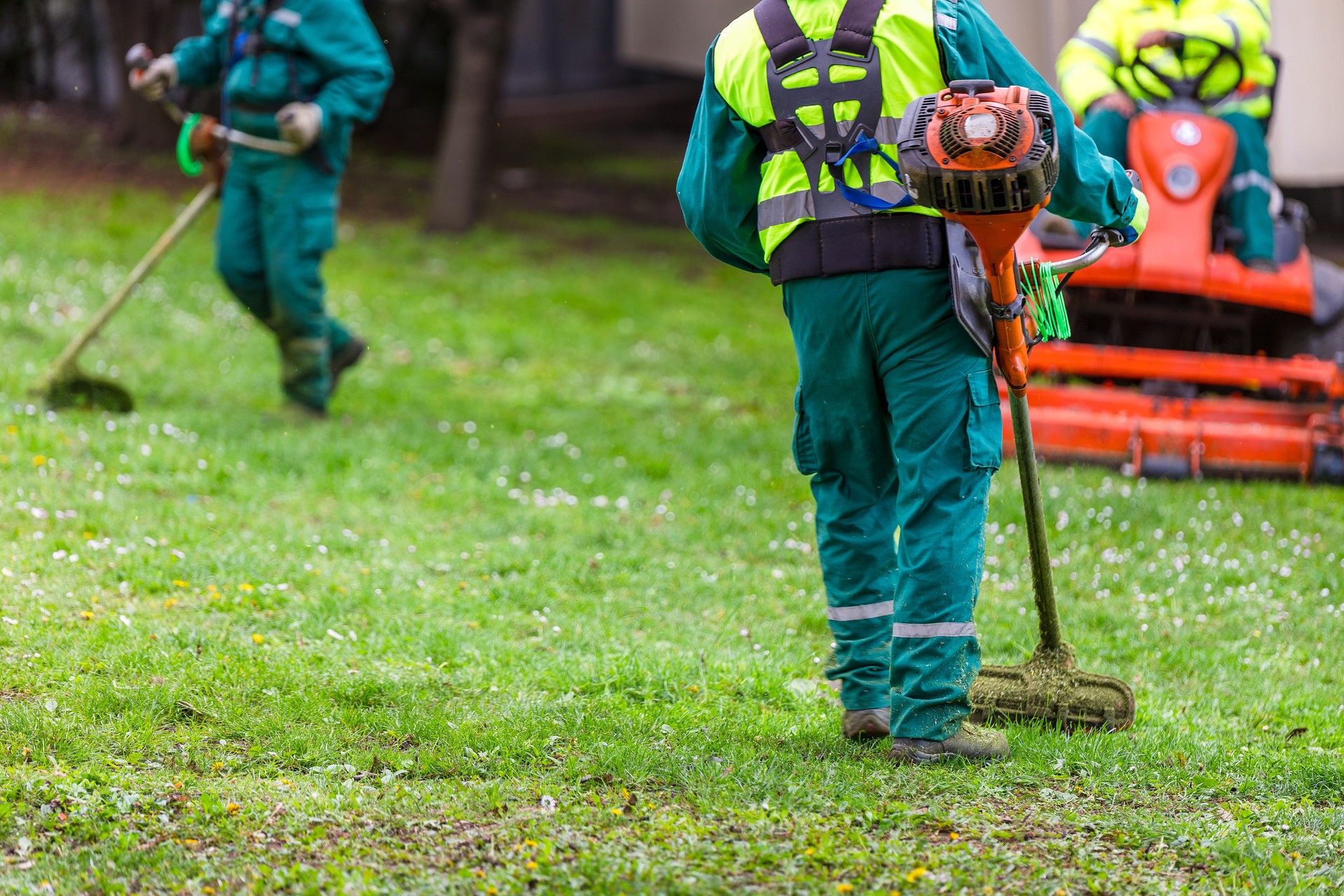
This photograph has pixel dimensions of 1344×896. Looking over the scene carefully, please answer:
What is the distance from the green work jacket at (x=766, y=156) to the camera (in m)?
3.45

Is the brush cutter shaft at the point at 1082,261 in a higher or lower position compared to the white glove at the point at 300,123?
higher

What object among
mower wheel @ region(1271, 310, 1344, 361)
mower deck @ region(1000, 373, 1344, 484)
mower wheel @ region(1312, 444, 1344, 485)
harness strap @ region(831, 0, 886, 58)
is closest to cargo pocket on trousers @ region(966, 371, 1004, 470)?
harness strap @ region(831, 0, 886, 58)

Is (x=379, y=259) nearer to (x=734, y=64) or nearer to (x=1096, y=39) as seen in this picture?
(x=1096, y=39)

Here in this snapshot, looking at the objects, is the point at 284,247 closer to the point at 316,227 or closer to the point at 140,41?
the point at 316,227

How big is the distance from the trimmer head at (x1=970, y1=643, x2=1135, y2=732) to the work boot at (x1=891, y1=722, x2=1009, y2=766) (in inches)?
13.2

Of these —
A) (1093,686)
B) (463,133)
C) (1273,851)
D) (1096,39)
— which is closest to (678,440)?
(1096,39)

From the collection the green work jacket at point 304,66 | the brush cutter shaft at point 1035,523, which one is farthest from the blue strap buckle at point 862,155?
the green work jacket at point 304,66

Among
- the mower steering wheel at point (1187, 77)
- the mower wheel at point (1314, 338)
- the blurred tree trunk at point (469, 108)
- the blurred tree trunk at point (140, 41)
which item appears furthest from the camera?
the blurred tree trunk at point (140, 41)

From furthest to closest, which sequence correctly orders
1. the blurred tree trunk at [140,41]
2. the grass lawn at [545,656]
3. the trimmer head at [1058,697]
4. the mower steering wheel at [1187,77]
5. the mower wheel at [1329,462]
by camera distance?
the blurred tree trunk at [140,41] → the mower steering wheel at [1187,77] → the mower wheel at [1329,462] → the trimmer head at [1058,697] → the grass lawn at [545,656]

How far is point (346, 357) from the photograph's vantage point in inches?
303

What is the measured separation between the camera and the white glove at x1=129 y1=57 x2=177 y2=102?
704 cm

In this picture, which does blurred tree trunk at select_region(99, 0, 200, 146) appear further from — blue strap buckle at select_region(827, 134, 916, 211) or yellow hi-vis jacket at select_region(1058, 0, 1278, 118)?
blue strap buckle at select_region(827, 134, 916, 211)

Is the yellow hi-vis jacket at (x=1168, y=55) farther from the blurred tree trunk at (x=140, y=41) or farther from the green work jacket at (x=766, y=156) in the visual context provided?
the blurred tree trunk at (x=140, y=41)

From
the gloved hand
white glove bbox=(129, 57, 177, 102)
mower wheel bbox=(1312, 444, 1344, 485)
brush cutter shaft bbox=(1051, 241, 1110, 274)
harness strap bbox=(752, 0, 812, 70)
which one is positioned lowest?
mower wheel bbox=(1312, 444, 1344, 485)
